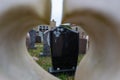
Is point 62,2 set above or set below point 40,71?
above

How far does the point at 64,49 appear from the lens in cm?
188

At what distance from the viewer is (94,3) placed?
25 centimetres

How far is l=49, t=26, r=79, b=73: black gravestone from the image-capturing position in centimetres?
181

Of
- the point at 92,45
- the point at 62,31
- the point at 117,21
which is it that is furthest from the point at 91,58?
the point at 62,31

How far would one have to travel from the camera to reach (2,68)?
0.33m

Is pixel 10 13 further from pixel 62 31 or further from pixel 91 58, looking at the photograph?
pixel 62 31

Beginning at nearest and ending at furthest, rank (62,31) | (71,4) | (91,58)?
(71,4) → (91,58) → (62,31)

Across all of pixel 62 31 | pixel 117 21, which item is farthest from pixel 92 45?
pixel 62 31

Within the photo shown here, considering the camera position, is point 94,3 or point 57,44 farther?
point 57,44

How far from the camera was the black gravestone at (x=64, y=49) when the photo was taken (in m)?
1.81

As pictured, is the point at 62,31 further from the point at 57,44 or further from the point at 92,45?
the point at 92,45

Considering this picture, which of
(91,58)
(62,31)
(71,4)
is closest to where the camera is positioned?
(71,4)

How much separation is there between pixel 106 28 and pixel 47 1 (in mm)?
98

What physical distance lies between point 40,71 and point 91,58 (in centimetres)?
10
